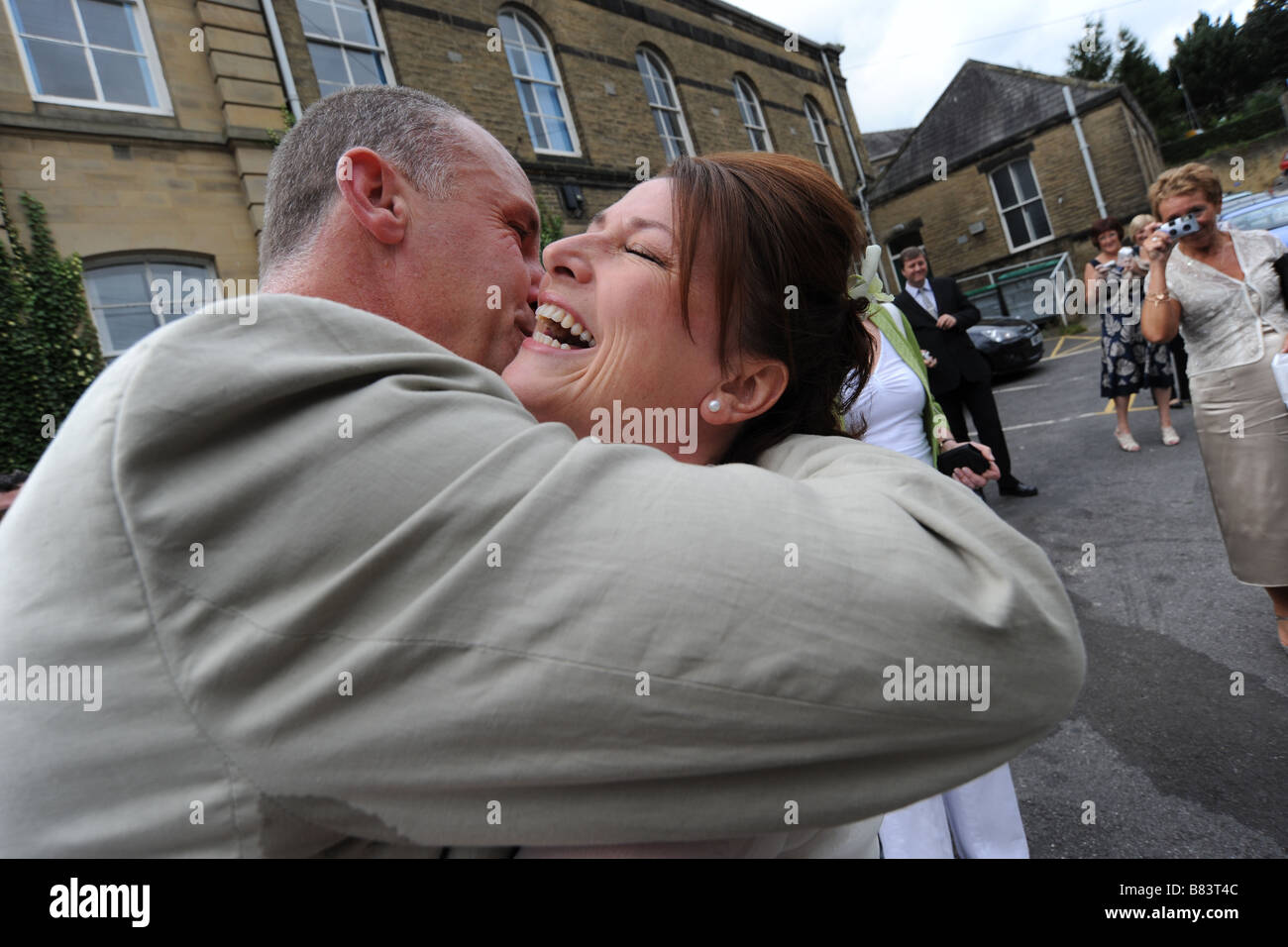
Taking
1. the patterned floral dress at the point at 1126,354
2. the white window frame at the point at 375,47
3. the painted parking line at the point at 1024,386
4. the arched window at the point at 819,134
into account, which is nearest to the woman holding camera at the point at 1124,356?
the patterned floral dress at the point at 1126,354

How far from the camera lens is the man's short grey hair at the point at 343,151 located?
1.47m

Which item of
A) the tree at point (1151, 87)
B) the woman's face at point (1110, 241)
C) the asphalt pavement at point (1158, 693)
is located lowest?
the asphalt pavement at point (1158, 693)

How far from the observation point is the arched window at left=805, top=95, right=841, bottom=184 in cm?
2217

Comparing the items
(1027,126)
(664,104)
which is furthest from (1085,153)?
(664,104)

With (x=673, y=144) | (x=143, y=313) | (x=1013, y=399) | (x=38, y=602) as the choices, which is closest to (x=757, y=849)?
(x=38, y=602)

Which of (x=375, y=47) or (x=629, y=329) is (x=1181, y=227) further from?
(x=375, y=47)

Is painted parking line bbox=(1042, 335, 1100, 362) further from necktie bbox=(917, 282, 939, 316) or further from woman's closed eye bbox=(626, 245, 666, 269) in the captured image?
woman's closed eye bbox=(626, 245, 666, 269)

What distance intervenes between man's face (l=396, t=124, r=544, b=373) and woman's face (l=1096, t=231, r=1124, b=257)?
25.1 feet

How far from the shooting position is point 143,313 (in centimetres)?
909

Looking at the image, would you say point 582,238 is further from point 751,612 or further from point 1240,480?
point 1240,480

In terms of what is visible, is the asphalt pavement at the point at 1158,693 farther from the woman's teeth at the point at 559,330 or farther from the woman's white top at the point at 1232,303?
the woman's teeth at the point at 559,330

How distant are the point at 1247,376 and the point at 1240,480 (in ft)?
1.72

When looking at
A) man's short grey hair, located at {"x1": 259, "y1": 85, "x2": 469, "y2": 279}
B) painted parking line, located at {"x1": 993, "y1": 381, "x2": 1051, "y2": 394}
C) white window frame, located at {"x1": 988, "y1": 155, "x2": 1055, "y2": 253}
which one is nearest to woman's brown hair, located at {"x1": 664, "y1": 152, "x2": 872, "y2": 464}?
man's short grey hair, located at {"x1": 259, "y1": 85, "x2": 469, "y2": 279}

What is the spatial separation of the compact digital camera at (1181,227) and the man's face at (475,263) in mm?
3704
